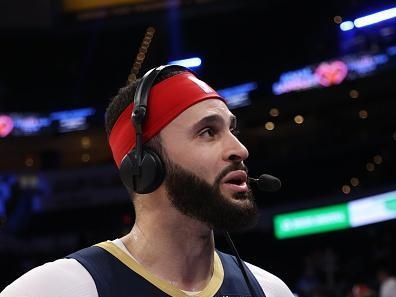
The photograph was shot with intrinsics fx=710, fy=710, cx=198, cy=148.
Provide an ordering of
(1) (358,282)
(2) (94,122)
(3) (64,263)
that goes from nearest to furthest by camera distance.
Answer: (3) (64,263), (1) (358,282), (2) (94,122)

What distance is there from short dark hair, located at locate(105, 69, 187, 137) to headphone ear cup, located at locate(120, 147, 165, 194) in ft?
0.63

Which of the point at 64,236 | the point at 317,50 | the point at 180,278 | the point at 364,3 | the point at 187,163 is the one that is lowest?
the point at 64,236

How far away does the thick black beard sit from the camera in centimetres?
176

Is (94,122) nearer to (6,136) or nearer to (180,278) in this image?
(6,136)

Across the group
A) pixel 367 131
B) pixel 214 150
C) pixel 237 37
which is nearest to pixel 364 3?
pixel 367 131

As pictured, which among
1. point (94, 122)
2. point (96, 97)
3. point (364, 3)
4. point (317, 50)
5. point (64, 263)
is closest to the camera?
point (64, 263)

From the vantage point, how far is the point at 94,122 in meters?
20.8

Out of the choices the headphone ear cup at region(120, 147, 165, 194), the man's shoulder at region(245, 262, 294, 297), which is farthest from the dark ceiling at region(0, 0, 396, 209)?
the headphone ear cup at region(120, 147, 165, 194)

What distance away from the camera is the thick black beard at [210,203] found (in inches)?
69.2

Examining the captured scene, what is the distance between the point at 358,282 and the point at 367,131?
189 inches

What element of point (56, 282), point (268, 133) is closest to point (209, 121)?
point (56, 282)

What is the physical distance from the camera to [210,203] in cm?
176

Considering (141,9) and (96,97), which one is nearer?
(141,9)

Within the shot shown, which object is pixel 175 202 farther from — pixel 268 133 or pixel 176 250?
pixel 268 133
